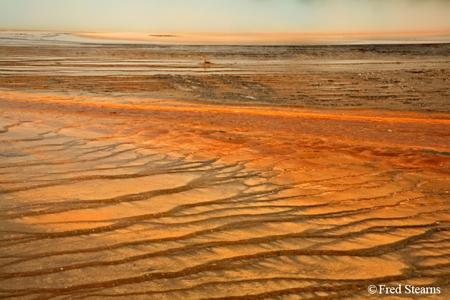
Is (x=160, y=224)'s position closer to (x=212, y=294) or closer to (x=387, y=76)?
(x=212, y=294)

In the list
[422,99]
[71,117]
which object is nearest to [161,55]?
[422,99]

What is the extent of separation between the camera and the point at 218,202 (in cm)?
365

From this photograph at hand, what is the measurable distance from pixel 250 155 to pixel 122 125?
2.07 metres

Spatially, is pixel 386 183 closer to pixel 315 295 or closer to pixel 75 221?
pixel 315 295

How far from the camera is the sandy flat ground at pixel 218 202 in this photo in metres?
2.65

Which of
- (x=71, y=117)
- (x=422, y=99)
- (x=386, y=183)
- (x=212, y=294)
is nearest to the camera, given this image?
(x=212, y=294)

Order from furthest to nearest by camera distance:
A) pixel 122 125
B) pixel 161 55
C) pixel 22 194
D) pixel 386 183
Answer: pixel 161 55 → pixel 122 125 → pixel 386 183 → pixel 22 194

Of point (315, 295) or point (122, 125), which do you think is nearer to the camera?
point (315, 295)

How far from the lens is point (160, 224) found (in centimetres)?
326

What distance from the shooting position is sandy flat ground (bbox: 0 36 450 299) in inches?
104

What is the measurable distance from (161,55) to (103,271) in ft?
61.4

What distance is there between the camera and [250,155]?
5.01 metres

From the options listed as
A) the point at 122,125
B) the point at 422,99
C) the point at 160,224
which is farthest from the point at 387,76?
the point at 160,224

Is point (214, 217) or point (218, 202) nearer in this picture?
point (214, 217)
